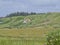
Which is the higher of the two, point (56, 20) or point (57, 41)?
point (57, 41)

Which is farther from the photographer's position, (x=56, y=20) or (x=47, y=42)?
(x=56, y=20)

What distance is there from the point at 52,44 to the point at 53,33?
134 centimetres

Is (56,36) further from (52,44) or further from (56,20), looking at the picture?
(56,20)

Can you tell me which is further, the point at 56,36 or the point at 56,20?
the point at 56,20

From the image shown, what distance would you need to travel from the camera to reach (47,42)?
28516 millimetres

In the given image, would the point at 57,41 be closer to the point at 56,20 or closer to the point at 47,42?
the point at 47,42

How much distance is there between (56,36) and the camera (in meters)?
27.6

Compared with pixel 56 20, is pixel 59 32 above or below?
above

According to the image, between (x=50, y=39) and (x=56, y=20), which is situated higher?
(x=50, y=39)

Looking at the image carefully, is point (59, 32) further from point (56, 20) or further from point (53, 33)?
point (56, 20)

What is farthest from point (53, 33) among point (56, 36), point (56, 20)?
point (56, 20)

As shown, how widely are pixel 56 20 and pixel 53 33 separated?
170116 millimetres

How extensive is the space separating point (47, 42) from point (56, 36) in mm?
1506

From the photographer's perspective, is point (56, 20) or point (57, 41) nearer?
point (57, 41)
